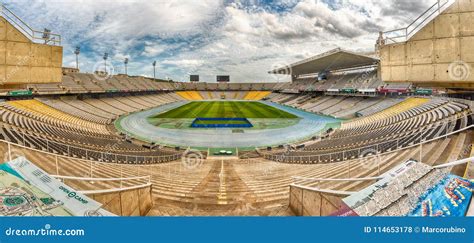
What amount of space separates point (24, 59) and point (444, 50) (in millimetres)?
14144

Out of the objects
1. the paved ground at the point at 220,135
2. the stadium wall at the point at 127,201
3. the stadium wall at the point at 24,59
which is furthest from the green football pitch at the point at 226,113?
the stadium wall at the point at 127,201

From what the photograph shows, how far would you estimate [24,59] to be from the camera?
7824 millimetres

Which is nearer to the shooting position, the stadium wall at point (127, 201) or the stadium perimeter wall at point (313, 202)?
the stadium perimeter wall at point (313, 202)

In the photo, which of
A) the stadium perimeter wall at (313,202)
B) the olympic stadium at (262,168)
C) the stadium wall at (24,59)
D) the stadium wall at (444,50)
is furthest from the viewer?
the stadium wall at (444,50)

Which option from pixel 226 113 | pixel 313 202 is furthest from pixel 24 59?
pixel 226 113

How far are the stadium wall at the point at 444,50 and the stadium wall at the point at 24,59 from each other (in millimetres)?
13155

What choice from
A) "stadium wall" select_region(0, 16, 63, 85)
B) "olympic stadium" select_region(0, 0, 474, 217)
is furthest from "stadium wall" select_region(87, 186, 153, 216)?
"stadium wall" select_region(0, 16, 63, 85)

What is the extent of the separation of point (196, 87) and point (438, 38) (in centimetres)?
9205

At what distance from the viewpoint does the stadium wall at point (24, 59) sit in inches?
288

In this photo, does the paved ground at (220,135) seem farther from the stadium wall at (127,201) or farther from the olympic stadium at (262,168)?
the stadium wall at (127,201)

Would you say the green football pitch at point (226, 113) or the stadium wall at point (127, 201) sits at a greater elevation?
the green football pitch at point (226, 113)

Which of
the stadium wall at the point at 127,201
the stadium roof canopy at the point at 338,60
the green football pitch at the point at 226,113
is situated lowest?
the stadium wall at the point at 127,201

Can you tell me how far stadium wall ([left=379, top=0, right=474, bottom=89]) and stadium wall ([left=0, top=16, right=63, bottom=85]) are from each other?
43.2ft

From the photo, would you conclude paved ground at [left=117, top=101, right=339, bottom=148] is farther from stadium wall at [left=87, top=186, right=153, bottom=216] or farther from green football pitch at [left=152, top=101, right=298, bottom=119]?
stadium wall at [left=87, top=186, right=153, bottom=216]
